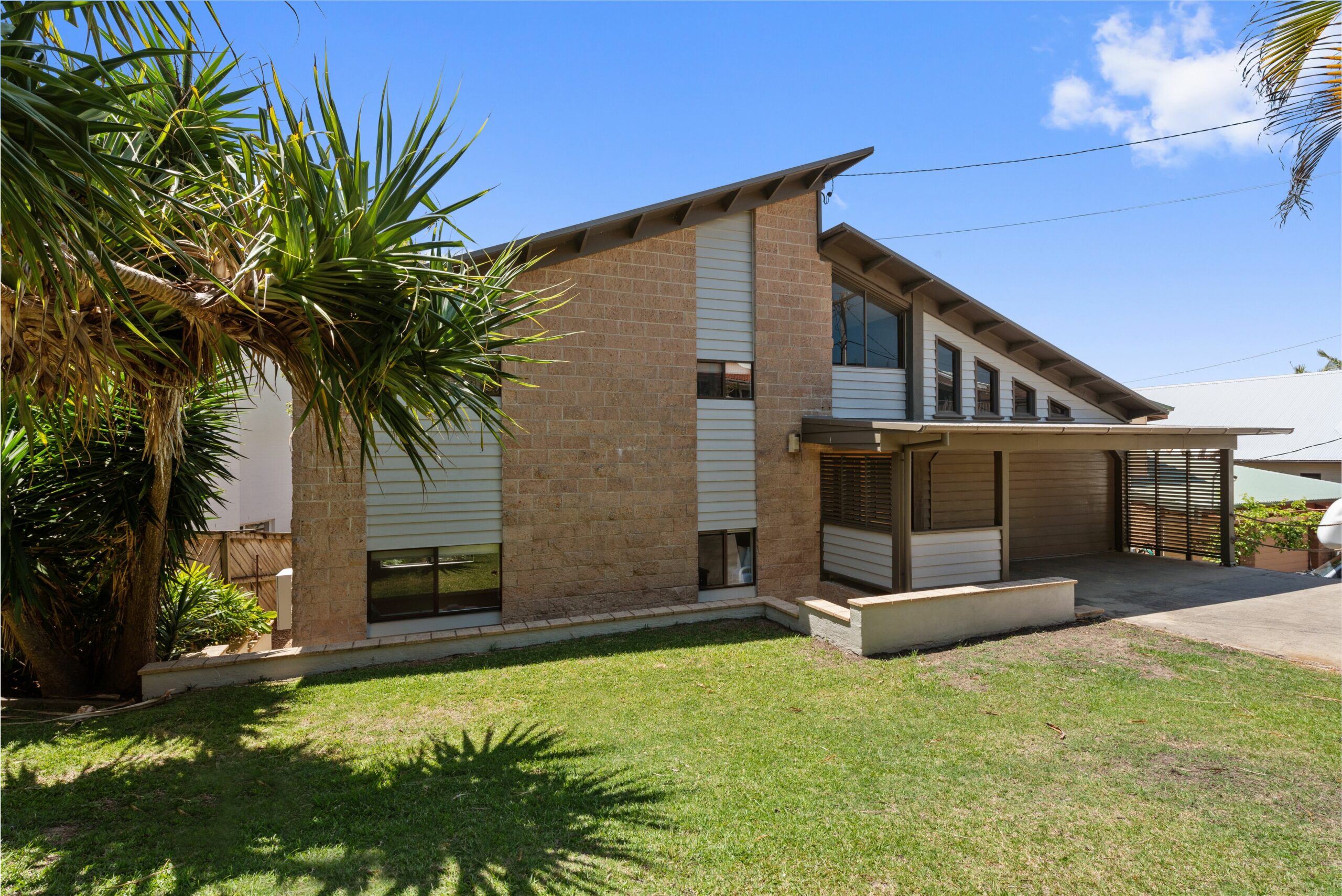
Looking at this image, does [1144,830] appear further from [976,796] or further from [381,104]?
[381,104]

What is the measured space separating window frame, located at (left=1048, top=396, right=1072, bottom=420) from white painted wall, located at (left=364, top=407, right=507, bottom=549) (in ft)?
35.0

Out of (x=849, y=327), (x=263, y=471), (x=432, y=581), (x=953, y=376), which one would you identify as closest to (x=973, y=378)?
(x=953, y=376)

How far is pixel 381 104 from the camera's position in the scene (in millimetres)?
4918

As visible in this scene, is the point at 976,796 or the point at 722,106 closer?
the point at 976,796

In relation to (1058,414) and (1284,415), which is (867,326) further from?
(1284,415)

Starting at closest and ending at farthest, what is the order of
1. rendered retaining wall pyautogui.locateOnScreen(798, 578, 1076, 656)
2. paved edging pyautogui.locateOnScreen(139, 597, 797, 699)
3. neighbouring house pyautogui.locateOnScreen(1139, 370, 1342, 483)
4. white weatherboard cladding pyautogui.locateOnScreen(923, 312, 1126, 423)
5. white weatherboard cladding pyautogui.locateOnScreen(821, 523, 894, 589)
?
1. paved edging pyautogui.locateOnScreen(139, 597, 797, 699)
2. rendered retaining wall pyautogui.locateOnScreen(798, 578, 1076, 656)
3. white weatherboard cladding pyautogui.locateOnScreen(821, 523, 894, 589)
4. white weatherboard cladding pyautogui.locateOnScreen(923, 312, 1126, 423)
5. neighbouring house pyautogui.locateOnScreen(1139, 370, 1342, 483)

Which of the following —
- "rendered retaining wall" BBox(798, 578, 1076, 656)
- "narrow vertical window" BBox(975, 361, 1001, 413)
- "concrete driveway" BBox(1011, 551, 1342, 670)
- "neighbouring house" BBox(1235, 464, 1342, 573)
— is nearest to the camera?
"rendered retaining wall" BBox(798, 578, 1076, 656)

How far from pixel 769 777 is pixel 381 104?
18.6ft

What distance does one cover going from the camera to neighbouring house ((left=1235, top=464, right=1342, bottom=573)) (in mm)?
14383

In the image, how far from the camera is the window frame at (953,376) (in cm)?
1186

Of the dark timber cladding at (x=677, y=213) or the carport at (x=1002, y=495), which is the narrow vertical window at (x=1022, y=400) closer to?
the carport at (x=1002, y=495)

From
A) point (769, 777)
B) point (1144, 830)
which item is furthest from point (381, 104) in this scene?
Answer: point (1144, 830)

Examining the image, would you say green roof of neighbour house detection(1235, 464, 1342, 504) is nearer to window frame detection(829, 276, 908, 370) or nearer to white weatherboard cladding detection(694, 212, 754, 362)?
window frame detection(829, 276, 908, 370)

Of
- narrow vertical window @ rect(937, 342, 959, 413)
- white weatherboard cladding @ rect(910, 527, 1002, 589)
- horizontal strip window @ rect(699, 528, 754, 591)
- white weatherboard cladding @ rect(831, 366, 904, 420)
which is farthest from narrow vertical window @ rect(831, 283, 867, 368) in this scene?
horizontal strip window @ rect(699, 528, 754, 591)
